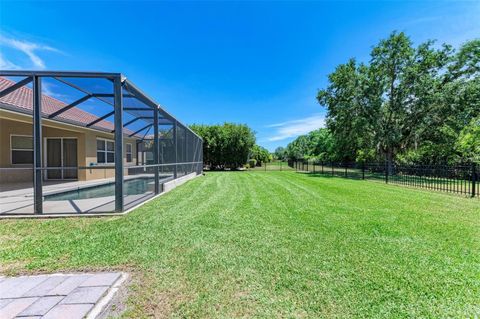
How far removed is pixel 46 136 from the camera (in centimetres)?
1090

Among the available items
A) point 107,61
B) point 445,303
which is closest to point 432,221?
point 445,303

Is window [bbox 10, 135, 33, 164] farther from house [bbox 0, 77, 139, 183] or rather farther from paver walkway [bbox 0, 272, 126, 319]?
paver walkway [bbox 0, 272, 126, 319]

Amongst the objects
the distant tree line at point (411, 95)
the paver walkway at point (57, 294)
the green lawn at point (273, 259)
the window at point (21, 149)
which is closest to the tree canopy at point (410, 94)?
the distant tree line at point (411, 95)

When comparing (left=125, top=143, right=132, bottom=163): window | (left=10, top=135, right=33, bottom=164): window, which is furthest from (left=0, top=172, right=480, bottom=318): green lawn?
(left=125, top=143, right=132, bottom=163): window

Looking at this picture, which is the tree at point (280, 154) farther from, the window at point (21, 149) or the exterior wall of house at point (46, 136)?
the window at point (21, 149)

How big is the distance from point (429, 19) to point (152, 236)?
1658 cm

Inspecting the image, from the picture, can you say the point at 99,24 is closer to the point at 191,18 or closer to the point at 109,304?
the point at 191,18

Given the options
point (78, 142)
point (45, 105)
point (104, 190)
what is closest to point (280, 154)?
point (78, 142)

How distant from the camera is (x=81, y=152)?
1104 cm

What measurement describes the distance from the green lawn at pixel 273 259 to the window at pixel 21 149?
289 inches

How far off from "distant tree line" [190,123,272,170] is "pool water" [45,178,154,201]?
655 inches

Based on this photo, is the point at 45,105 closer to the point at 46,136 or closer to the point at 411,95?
the point at 46,136

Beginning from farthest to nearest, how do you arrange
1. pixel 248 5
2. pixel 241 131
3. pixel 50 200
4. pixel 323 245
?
pixel 241 131 < pixel 248 5 < pixel 50 200 < pixel 323 245

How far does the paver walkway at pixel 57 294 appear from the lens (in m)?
1.92
